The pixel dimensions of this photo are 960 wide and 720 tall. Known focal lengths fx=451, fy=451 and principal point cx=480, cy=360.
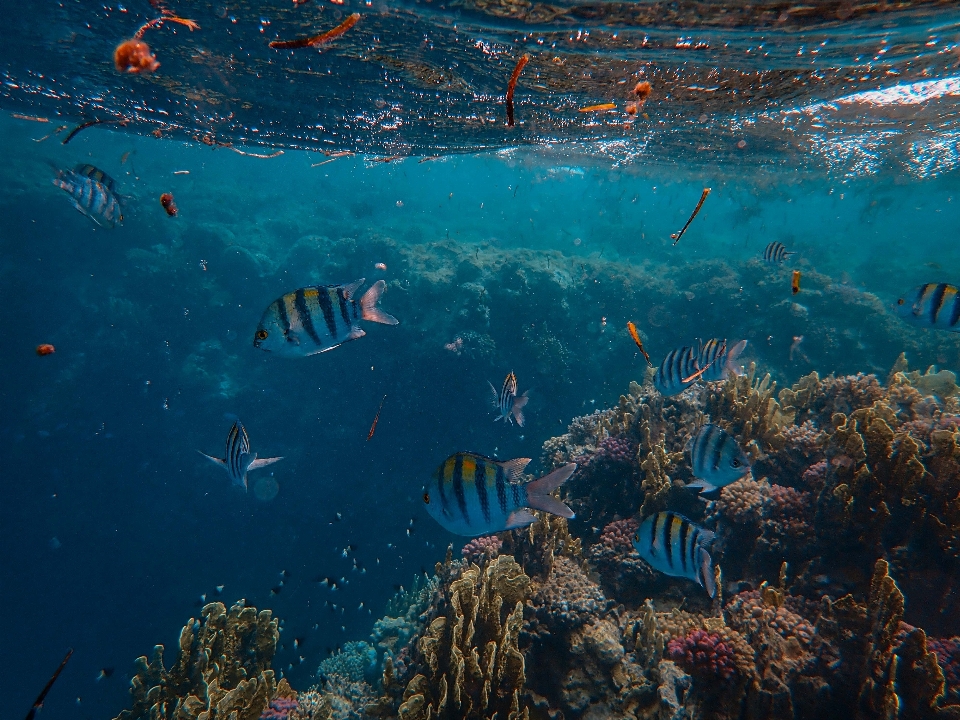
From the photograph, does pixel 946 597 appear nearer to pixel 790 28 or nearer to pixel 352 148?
pixel 790 28

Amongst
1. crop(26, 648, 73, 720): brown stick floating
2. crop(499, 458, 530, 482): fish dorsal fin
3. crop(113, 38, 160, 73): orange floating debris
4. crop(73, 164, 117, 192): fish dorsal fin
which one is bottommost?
crop(499, 458, 530, 482): fish dorsal fin

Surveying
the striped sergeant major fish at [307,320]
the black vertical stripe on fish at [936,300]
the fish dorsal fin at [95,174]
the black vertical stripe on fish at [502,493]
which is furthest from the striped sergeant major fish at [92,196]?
the black vertical stripe on fish at [936,300]

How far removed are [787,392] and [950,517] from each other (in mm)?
3938

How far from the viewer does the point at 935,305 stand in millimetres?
5285

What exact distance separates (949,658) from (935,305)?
12.2 feet

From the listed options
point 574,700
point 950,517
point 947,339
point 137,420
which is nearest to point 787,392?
point 950,517

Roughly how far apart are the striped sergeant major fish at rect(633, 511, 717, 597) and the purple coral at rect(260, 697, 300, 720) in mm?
5145

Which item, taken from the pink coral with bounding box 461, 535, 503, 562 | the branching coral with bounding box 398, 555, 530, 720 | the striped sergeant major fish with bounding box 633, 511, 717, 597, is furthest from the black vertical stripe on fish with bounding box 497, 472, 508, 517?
the pink coral with bounding box 461, 535, 503, 562

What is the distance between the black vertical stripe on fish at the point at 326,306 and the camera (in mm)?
3299

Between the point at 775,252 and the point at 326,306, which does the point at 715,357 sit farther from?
the point at 775,252

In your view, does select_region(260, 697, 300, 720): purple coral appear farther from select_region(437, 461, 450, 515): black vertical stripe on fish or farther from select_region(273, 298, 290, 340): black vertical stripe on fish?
select_region(273, 298, 290, 340): black vertical stripe on fish

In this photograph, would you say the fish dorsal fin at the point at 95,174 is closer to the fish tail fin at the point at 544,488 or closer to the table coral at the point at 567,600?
the fish tail fin at the point at 544,488

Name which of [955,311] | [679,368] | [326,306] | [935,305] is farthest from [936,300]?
[326,306]

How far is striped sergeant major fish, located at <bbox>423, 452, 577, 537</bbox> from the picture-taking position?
2.67m
